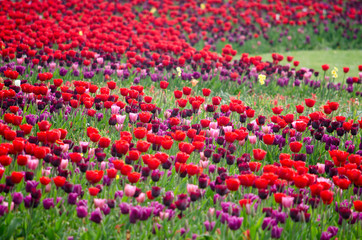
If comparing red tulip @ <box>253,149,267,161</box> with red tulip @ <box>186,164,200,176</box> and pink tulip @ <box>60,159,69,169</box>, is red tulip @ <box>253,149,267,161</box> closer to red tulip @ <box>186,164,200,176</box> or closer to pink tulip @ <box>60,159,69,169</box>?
red tulip @ <box>186,164,200,176</box>

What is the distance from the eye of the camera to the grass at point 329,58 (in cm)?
1132

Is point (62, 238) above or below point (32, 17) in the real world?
below

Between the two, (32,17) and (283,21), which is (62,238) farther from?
(283,21)

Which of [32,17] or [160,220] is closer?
[160,220]

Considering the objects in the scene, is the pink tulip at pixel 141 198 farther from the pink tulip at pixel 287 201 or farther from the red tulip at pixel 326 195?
the red tulip at pixel 326 195

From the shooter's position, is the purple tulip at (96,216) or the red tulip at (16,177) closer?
the purple tulip at (96,216)

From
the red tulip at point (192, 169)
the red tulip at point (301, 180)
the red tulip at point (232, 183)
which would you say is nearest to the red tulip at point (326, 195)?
the red tulip at point (301, 180)

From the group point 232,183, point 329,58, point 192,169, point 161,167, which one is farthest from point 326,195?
point 329,58

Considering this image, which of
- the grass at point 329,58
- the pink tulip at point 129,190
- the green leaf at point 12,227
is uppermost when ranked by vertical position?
the pink tulip at point 129,190

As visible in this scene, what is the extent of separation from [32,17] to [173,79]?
167 inches

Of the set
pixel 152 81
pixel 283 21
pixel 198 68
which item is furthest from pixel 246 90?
pixel 283 21

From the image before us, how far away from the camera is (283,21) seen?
13.6 metres

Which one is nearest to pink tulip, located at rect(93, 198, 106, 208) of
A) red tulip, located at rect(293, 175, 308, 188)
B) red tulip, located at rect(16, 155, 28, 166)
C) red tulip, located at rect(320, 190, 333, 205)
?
red tulip, located at rect(16, 155, 28, 166)

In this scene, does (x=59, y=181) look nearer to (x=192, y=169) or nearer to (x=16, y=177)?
(x=16, y=177)
